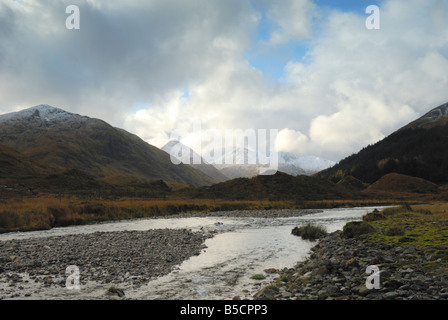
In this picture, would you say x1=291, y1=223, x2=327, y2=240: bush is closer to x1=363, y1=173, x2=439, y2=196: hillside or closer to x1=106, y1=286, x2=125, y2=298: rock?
x1=106, y1=286, x2=125, y2=298: rock

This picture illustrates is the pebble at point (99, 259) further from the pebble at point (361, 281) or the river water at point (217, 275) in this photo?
the pebble at point (361, 281)

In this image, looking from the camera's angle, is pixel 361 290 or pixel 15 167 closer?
pixel 361 290

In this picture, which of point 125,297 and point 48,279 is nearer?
point 125,297

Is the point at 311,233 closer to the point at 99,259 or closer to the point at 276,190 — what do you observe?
the point at 99,259

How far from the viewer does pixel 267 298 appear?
1025 centimetres

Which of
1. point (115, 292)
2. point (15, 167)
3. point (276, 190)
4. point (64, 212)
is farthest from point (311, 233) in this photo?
point (15, 167)

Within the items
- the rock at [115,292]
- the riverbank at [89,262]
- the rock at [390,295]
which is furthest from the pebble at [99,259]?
the rock at [390,295]

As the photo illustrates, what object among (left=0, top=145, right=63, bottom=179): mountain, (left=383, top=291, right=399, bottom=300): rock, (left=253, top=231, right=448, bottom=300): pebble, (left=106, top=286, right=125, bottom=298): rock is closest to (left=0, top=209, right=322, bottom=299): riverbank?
(left=106, top=286, right=125, bottom=298): rock

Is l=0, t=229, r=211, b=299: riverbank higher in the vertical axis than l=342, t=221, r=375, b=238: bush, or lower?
lower

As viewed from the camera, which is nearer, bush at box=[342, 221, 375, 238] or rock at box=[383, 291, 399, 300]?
rock at box=[383, 291, 399, 300]
